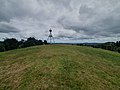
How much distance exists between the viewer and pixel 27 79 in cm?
921

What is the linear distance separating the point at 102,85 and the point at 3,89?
7416 millimetres

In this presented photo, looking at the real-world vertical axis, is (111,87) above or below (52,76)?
below

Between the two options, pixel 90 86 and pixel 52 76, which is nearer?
pixel 90 86

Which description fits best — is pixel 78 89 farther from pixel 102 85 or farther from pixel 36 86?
pixel 36 86

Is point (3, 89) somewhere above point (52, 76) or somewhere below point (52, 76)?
below

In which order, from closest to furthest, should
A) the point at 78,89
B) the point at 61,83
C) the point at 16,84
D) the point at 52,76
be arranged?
the point at 78,89 < the point at 61,83 < the point at 16,84 < the point at 52,76

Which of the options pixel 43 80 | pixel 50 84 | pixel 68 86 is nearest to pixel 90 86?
pixel 68 86

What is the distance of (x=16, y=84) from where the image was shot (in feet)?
28.7

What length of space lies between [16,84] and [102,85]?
659 cm

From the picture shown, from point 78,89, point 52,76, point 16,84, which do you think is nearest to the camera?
point 78,89

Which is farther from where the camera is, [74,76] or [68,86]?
[74,76]

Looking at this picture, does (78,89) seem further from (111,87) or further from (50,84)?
(111,87)

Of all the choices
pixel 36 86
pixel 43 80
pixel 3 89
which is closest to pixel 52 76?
pixel 43 80

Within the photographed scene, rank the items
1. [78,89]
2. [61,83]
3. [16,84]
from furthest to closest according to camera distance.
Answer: [16,84]
[61,83]
[78,89]
